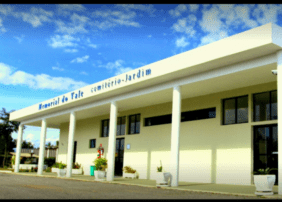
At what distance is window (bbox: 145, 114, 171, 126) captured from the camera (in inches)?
838

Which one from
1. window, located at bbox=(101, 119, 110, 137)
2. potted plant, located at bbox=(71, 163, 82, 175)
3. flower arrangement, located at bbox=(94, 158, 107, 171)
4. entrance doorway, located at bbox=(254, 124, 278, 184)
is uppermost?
window, located at bbox=(101, 119, 110, 137)

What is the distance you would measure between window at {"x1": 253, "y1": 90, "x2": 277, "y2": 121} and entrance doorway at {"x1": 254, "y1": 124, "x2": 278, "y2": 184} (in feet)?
1.46

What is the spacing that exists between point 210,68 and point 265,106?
3.64 m

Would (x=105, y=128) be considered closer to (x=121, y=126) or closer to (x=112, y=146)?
(x=121, y=126)

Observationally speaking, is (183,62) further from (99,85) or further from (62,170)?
(62,170)

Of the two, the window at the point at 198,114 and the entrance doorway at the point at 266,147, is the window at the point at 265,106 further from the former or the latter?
the window at the point at 198,114

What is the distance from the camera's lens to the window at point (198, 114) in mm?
18398

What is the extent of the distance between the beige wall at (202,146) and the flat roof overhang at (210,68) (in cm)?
93

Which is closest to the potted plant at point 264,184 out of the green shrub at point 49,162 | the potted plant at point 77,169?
the potted plant at point 77,169

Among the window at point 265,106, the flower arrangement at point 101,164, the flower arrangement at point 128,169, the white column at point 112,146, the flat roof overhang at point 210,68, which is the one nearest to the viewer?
the flat roof overhang at point 210,68

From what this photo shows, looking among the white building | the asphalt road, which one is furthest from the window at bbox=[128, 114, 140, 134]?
the asphalt road

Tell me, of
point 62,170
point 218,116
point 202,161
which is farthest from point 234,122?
point 62,170

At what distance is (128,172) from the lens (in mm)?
22906

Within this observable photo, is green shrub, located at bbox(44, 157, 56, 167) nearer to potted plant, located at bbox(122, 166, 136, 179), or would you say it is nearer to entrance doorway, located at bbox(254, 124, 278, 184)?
potted plant, located at bbox(122, 166, 136, 179)
